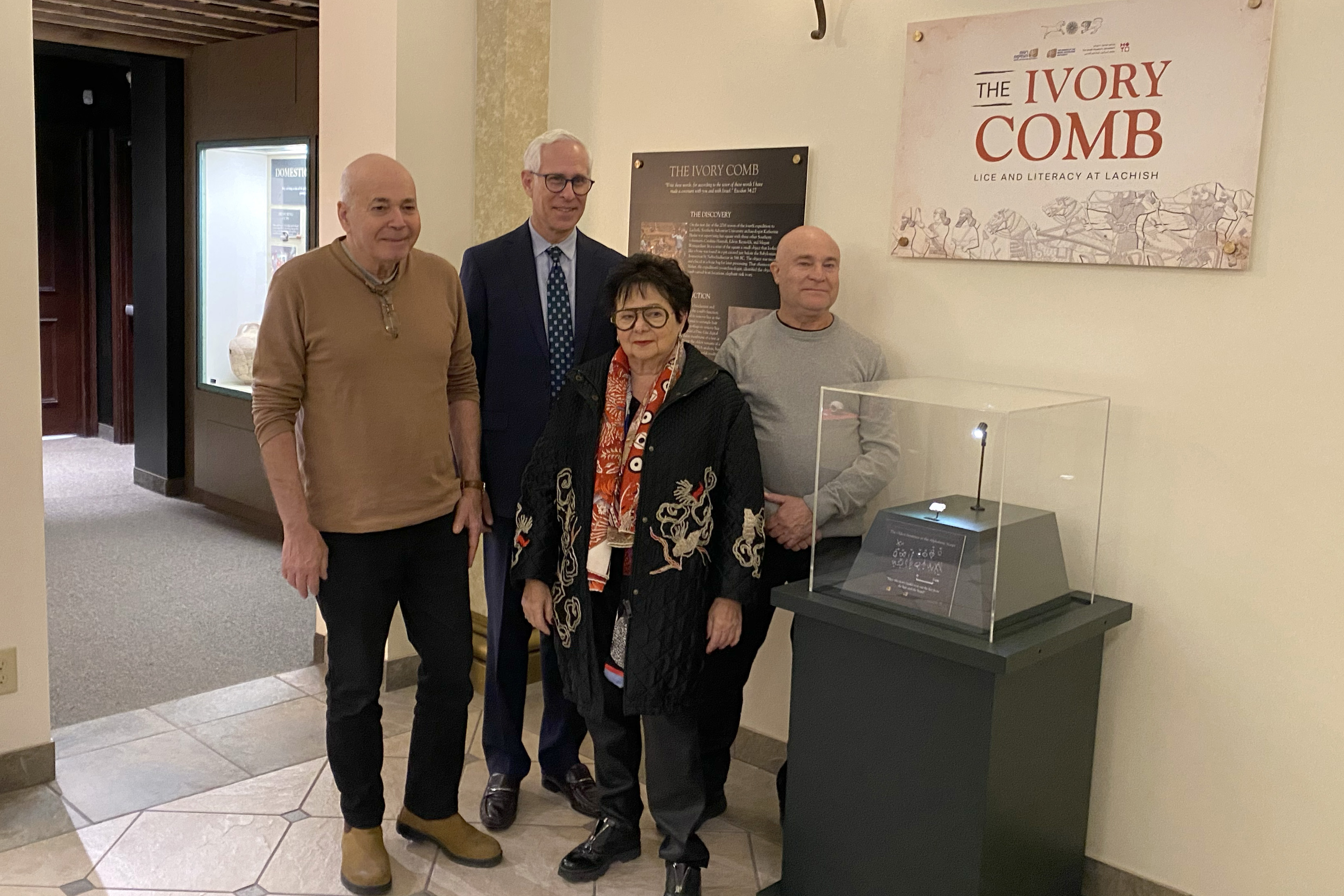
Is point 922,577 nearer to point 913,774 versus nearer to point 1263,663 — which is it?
point 913,774

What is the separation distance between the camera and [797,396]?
2.77 m

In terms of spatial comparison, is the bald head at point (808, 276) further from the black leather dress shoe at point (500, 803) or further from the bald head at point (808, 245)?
the black leather dress shoe at point (500, 803)

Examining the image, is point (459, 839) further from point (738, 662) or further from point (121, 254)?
point (121, 254)

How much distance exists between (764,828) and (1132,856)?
0.89 meters

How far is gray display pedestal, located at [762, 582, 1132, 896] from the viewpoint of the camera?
229cm

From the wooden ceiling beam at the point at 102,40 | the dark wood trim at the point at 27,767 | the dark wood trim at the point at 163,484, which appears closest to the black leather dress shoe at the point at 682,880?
the dark wood trim at the point at 27,767

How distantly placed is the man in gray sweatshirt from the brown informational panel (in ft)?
1.07

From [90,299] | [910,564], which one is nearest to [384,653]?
[910,564]

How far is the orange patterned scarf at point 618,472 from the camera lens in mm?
2520

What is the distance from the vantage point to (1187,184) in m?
2.43

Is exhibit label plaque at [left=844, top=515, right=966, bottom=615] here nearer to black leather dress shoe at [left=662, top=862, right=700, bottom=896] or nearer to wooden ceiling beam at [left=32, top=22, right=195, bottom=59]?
black leather dress shoe at [left=662, top=862, right=700, bottom=896]

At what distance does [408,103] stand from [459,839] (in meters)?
2.21

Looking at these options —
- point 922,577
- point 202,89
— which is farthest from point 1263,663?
point 202,89

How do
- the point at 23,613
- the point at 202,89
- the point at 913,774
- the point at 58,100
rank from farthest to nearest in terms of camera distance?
the point at 58,100 < the point at 202,89 < the point at 23,613 < the point at 913,774
